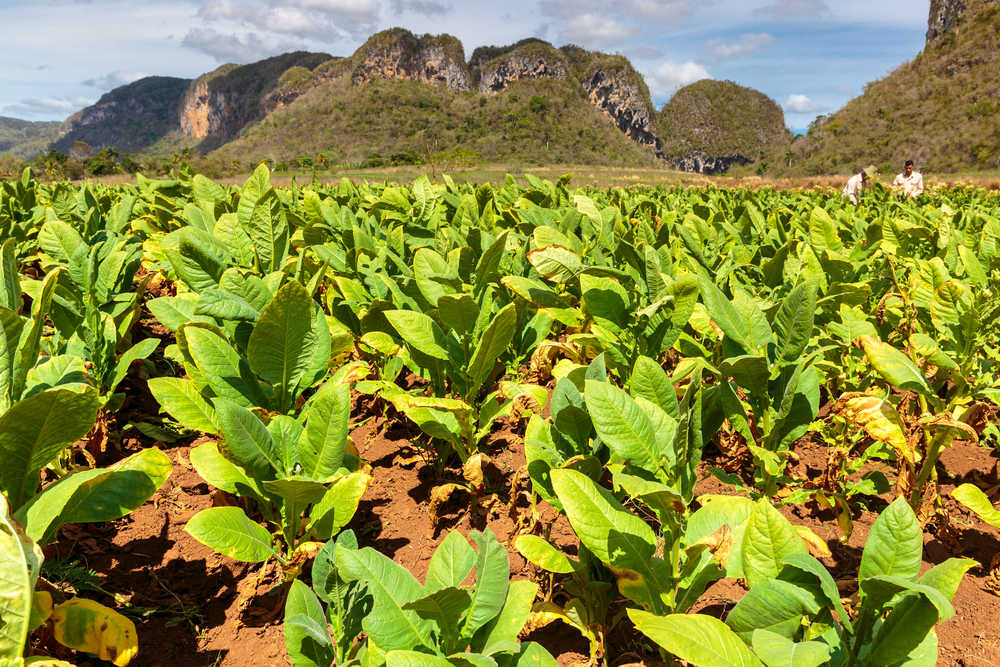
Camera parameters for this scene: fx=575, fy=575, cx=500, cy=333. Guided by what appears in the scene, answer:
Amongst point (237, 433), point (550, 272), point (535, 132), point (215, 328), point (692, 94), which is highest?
point (692, 94)

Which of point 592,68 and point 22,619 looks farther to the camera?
point 592,68

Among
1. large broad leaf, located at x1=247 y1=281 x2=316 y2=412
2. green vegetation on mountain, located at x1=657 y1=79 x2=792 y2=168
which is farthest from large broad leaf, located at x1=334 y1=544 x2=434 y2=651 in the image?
green vegetation on mountain, located at x1=657 y1=79 x2=792 y2=168

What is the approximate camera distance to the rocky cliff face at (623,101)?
514 feet

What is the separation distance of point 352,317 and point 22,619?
8.89 feet

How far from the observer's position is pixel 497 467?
9.59 ft

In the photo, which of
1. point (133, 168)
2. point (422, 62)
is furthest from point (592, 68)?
point (133, 168)

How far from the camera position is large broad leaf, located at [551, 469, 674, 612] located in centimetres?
149

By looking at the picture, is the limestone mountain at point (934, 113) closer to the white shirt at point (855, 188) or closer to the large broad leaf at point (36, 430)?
the white shirt at point (855, 188)

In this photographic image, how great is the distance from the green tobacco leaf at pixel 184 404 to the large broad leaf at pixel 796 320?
7.46 feet

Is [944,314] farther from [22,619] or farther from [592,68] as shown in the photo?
[592,68]

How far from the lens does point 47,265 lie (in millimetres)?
3514

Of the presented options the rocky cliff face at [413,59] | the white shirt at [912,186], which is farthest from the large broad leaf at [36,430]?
the rocky cliff face at [413,59]

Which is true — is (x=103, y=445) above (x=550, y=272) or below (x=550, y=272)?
below

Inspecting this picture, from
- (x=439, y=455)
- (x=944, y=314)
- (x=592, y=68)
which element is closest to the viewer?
(x=944, y=314)
